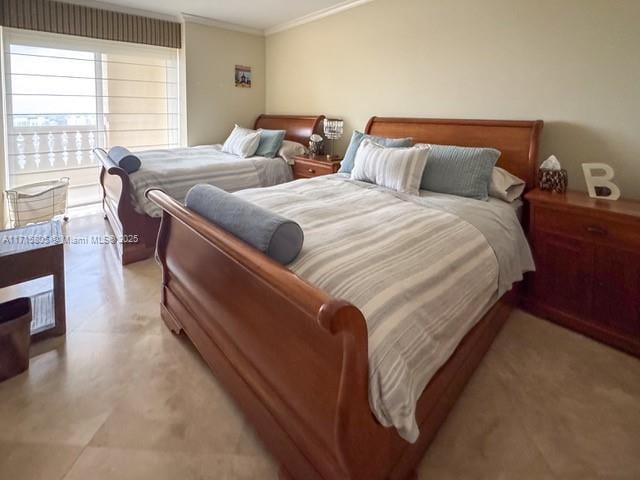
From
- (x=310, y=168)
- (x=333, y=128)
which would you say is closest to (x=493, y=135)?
(x=333, y=128)

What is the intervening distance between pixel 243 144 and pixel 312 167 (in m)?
0.90

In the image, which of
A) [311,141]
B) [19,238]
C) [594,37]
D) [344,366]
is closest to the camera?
[344,366]

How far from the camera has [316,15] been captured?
4.23 metres

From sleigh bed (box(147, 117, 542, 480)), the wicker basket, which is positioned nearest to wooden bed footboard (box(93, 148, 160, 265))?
the wicker basket

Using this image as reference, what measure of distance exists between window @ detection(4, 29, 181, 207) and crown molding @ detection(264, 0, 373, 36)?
1304 millimetres

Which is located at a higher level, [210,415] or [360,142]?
[360,142]

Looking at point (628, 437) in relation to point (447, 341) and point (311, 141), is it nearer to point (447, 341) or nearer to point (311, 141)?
point (447, 341)

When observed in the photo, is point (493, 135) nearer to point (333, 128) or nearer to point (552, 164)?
point (552, 164)

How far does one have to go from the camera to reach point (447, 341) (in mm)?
1388

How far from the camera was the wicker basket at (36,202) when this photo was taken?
353cm

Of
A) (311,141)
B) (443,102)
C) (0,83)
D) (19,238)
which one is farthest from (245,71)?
(19,238)

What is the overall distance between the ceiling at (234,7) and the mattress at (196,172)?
4.98 feet

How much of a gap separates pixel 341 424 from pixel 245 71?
16.7 feet

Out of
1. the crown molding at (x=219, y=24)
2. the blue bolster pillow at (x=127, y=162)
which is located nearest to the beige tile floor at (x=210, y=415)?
the blue bolster pillow at (x=127, y=162)
